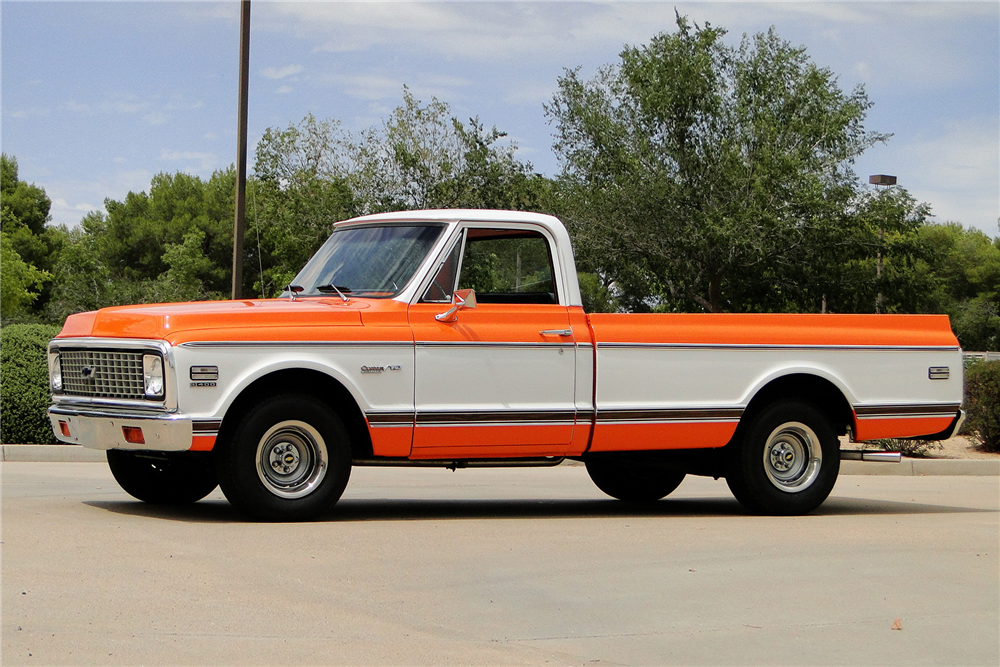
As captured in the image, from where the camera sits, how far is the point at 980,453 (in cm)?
1905

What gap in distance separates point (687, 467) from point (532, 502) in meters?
1.60

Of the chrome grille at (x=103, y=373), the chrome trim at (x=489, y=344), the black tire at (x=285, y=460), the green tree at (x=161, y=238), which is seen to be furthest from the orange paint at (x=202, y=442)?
the green tree at (x=161, y=238)

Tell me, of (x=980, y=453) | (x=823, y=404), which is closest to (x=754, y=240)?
(x=980, y=453)

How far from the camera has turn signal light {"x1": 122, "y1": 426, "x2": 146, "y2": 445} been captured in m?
8.36

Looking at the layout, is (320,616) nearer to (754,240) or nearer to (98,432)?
(98,432)

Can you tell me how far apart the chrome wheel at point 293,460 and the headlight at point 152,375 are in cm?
80

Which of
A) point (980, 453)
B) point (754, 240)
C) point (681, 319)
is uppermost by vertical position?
point (754, 240)

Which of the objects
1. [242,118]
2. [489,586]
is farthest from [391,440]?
[242,118]

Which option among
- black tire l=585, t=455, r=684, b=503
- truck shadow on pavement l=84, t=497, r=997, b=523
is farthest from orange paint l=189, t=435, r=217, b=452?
black tire l=585, t=455, r=684, b=503

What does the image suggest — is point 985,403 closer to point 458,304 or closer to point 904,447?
point 904,447

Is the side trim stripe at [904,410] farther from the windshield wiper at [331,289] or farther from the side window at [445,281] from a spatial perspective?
Answer: the windshield wiper at [331,289]

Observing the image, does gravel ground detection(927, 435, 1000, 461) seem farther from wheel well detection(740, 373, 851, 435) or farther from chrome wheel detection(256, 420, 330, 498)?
chrome wheel detection(256, 420, 330, 498)

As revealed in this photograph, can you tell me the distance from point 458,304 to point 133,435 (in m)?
2.44

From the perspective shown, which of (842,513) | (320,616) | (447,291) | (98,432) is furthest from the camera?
(842,513)
